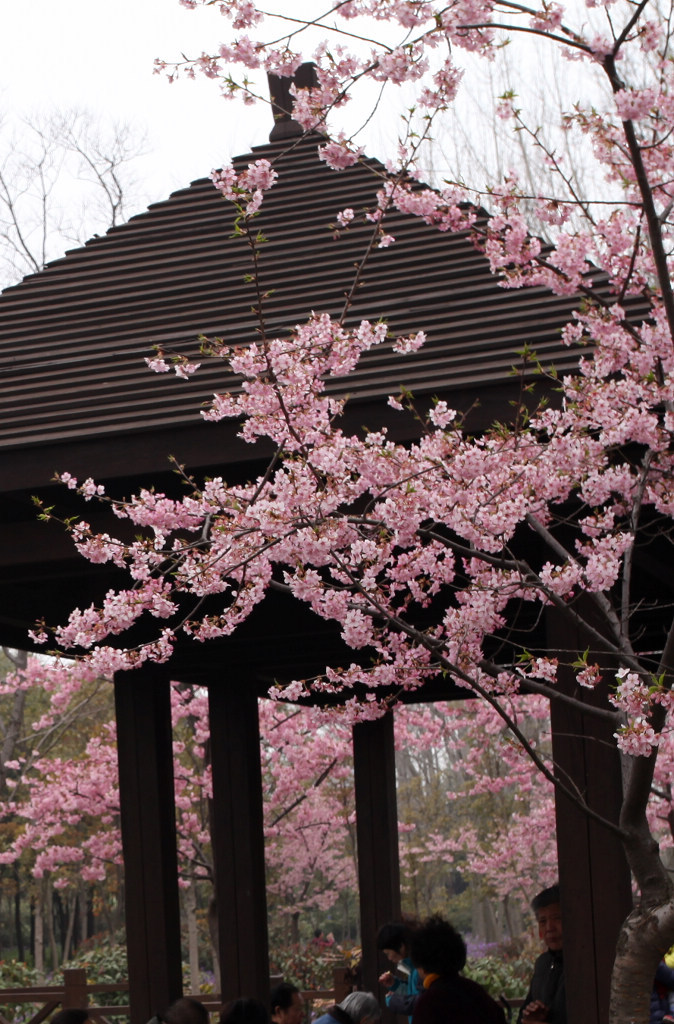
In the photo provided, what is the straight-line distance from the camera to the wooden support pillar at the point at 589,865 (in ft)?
14.7

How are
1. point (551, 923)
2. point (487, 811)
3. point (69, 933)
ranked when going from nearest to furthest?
point (551, 923), point (487, 811), point (69, 933)

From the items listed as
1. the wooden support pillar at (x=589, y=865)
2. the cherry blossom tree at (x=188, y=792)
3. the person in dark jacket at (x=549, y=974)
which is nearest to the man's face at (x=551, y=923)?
the person in dark jacket at (x=549, y=974)

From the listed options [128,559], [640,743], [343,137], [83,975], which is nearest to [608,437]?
[640,743]

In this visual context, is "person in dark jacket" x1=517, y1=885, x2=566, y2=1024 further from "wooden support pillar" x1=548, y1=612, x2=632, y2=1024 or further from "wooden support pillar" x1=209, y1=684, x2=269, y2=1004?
"wooden support pillar" x1=209, y1=684, x2=269, y2=1004

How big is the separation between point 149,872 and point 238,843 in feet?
4.16

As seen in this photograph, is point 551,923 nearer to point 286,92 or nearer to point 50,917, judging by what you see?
point 286,92

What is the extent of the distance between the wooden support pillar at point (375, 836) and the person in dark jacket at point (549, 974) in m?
5.27

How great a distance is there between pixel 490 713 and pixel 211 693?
315 inches

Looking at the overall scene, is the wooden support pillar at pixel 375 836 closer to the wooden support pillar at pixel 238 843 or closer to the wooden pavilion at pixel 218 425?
the wooden pavilion at pixel 218 425

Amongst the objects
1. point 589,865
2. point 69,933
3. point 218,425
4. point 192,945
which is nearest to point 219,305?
point 218,425

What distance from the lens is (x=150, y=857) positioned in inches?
260

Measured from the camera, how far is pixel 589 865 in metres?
4.54

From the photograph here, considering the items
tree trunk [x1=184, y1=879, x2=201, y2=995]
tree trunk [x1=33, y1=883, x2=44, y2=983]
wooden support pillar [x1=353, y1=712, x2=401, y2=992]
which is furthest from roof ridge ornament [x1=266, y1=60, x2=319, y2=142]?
tree trunk [x1=33, y1=883, x2=44, y2=983]

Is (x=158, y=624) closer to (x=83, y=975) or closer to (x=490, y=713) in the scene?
(x=83, y=975)
